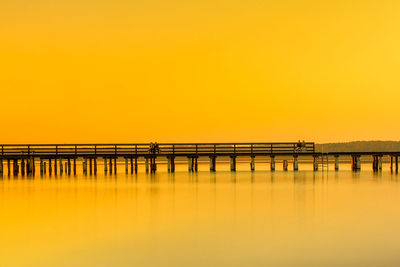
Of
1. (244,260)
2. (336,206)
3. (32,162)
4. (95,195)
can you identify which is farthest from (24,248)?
(32,162)

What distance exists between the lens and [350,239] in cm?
1741

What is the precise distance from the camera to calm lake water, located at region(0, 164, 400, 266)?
15.0 m

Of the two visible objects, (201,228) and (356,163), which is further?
(356,163)

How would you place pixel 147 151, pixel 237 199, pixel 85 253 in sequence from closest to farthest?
1. pixel 85 253
2. pixel 237 199
3. pixel 147 151

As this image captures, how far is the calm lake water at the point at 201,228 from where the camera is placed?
15.0 m

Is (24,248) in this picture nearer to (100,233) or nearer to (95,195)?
(100,233)

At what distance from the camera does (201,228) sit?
19.9 metres

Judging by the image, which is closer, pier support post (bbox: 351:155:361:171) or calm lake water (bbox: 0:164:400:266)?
calm lake water (bbox: 0:164:400:266)

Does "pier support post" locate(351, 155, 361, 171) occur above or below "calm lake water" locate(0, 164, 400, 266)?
below

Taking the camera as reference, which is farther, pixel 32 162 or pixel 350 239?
pixel 32 162

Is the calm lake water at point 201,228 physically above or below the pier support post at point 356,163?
above

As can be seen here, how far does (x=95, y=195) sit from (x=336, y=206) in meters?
11.1

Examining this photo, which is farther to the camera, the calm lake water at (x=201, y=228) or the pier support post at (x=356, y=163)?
the pier support post at (x=356, y=163)

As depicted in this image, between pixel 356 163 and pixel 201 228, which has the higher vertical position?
pixel 201 228
